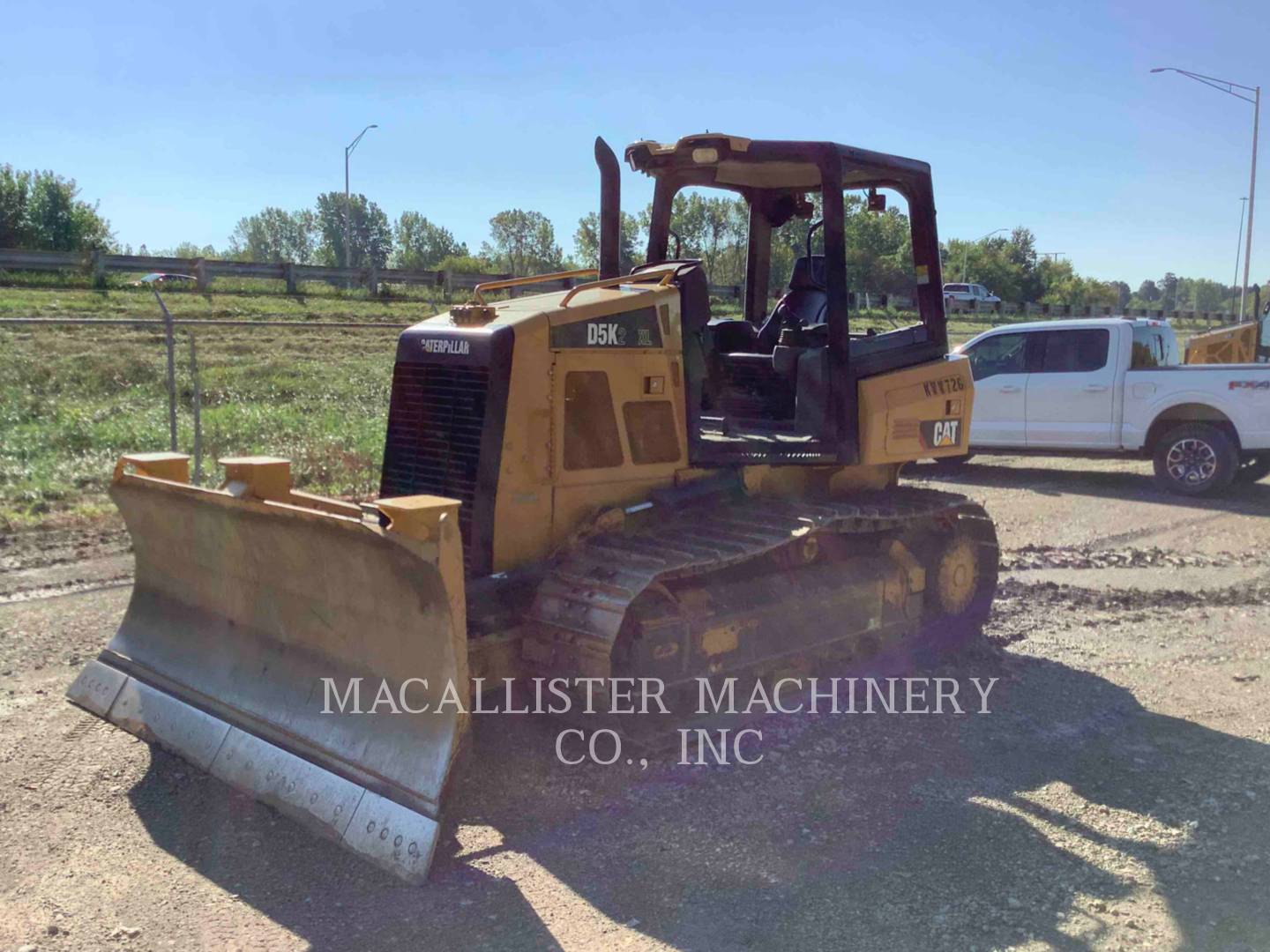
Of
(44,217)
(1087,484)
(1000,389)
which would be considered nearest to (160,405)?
(1000,389)

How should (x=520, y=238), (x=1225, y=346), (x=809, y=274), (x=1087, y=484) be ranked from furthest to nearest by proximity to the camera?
(x=520, y=238)
(x=1225, y=346)
(x=1087, y=484)
(x=809, y=274)

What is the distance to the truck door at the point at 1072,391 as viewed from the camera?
1284cm

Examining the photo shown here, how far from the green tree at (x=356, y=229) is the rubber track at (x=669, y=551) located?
8516cm

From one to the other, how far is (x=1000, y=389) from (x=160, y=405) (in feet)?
30.6

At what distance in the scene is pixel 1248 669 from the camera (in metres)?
6.66

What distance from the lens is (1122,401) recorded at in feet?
41.7

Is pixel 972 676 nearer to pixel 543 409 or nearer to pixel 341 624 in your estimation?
pixel 543 409

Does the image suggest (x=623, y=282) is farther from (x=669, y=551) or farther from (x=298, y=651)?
(x=298, y=651)

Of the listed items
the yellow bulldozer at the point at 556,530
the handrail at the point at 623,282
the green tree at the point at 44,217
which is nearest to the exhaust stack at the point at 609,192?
the yellow bulldozer at the point at 556,530

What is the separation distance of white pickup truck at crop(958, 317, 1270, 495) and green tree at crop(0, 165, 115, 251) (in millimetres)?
32795

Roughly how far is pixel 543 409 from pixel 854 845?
2.19m

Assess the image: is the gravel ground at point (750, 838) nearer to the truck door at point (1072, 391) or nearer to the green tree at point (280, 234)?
the truck door at point (1072, 391)

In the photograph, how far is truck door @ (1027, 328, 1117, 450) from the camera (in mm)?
12836

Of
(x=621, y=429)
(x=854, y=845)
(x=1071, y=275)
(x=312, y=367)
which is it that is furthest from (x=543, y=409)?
(x=1071, y=275)
